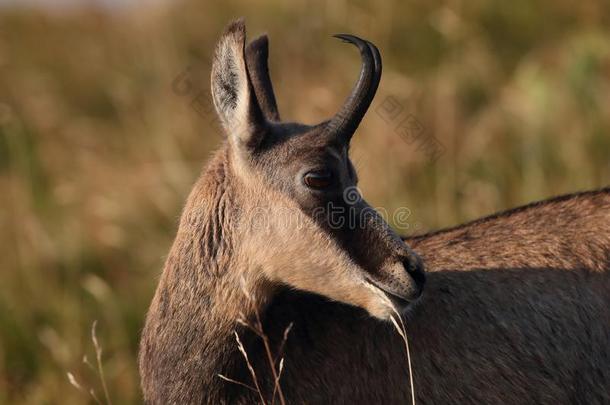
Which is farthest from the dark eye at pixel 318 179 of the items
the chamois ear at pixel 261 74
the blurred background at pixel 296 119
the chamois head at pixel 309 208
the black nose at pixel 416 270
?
the blurred background at pixel 296 119

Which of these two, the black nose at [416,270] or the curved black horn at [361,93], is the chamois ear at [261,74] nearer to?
the curved black horn at [361,93]

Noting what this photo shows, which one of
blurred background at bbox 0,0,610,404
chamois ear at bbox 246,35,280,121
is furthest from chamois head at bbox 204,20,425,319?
blurred background at bbox 0,0,610,404

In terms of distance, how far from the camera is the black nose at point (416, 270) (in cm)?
485

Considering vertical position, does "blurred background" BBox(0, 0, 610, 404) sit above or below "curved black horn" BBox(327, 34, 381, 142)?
below

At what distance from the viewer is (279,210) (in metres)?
5.00

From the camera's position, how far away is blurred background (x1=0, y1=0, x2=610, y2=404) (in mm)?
8180

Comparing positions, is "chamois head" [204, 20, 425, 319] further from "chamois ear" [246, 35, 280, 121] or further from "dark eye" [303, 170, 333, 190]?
"chamois ear" [246, 35, 280, 121]

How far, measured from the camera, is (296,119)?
10891mm

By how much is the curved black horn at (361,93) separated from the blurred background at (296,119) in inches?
72.1

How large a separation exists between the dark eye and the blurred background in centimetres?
184

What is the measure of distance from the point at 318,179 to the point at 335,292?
52 cm

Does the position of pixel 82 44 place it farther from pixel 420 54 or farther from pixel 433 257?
pixel 433 257

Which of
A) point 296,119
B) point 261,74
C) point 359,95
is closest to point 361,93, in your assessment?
point 359,95

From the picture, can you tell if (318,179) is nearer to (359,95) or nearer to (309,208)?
(309,208)
